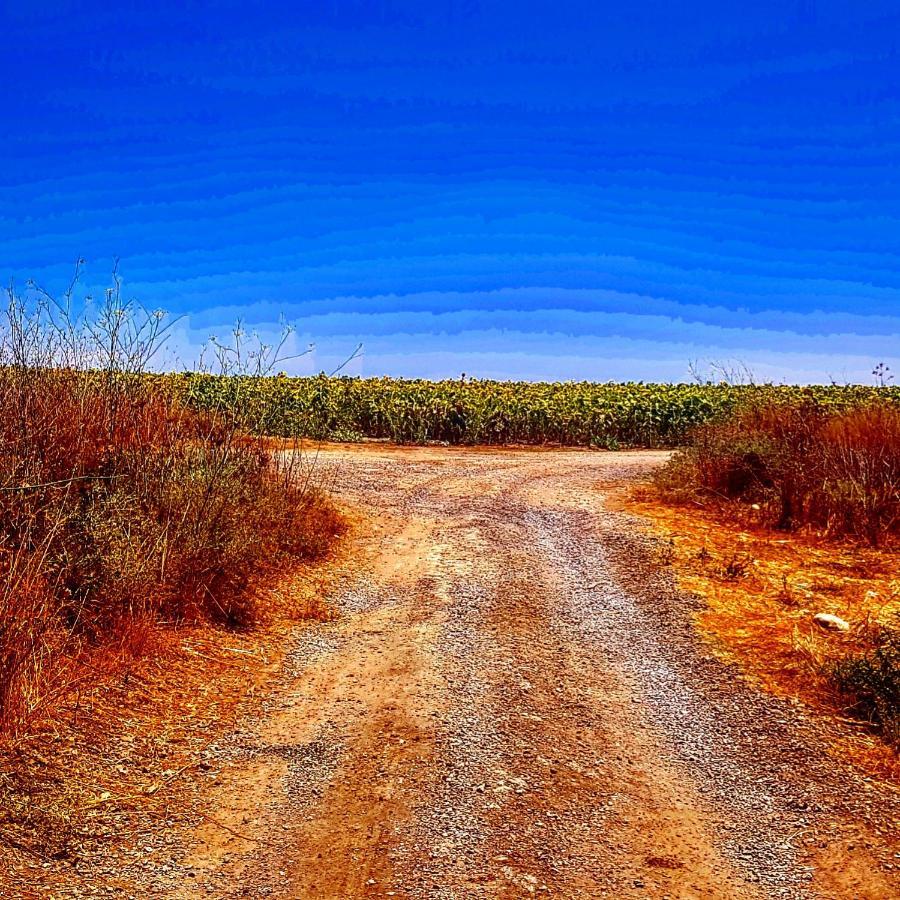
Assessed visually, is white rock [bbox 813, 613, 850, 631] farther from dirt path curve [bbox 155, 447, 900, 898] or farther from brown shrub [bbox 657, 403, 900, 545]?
brown shrub [bbox 657, 403, 900, 545]

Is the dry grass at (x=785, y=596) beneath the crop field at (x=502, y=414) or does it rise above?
beneath

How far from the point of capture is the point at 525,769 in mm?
5332

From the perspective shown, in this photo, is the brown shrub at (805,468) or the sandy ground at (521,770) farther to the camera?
the brown shrub at (805,468)

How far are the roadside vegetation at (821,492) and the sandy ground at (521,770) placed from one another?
1.14 metres

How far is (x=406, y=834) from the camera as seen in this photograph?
182 inches

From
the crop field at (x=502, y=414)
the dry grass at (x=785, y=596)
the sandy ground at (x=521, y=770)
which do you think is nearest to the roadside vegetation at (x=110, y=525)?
the sandy ground at (x=521, y=770)

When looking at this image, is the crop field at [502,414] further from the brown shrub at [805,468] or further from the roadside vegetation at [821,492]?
the brown shrub at [805,468]

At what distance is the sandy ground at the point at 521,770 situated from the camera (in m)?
4.35


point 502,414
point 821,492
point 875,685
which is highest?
point 502,414

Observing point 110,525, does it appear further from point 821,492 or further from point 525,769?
point 821,492

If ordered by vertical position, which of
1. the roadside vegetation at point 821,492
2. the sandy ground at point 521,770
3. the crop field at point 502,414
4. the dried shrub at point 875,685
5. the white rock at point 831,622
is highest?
the crop field at point 502,414

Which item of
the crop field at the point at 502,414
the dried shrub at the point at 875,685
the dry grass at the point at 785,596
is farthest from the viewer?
the crop field at the point at 502,414

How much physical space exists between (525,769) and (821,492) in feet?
26.3

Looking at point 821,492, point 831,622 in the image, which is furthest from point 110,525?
point 821,492
